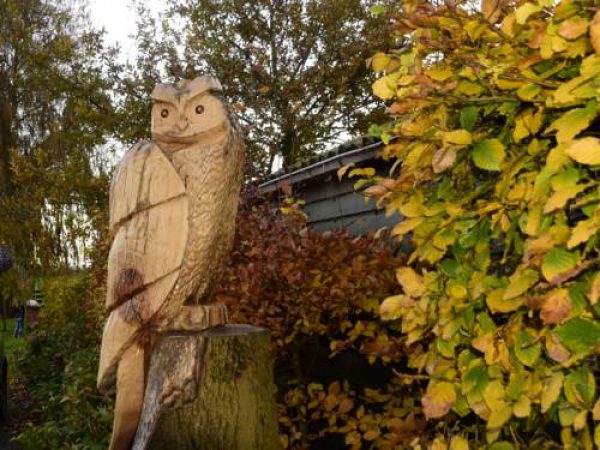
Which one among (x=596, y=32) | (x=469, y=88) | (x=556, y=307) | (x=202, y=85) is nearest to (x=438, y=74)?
(x=469, y=88)

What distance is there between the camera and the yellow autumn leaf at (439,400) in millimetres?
1821

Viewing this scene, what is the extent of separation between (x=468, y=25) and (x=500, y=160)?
40 cm

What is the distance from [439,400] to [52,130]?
55.1 feet

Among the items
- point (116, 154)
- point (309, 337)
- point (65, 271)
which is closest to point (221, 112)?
point (309, 337)

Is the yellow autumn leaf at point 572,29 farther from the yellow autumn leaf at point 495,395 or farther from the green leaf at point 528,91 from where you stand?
the yellow autumn leaf at point 495,395

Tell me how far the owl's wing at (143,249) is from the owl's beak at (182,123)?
16 centimetres

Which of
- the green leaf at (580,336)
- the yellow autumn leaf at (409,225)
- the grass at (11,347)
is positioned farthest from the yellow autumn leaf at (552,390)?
the grass at (11,347)

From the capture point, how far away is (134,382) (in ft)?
8.75

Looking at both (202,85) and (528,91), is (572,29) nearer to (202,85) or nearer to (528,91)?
(528,91)

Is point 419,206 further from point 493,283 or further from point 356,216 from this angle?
point 356,216

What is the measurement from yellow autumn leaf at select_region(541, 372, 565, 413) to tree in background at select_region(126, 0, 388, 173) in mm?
13884

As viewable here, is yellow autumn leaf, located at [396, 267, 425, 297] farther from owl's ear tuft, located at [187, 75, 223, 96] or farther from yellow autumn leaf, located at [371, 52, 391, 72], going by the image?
owl's ear tuft, located at [187, 75, 223, 96]

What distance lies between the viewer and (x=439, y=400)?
184cm

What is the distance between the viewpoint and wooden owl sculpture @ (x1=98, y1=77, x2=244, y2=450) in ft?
8.66
